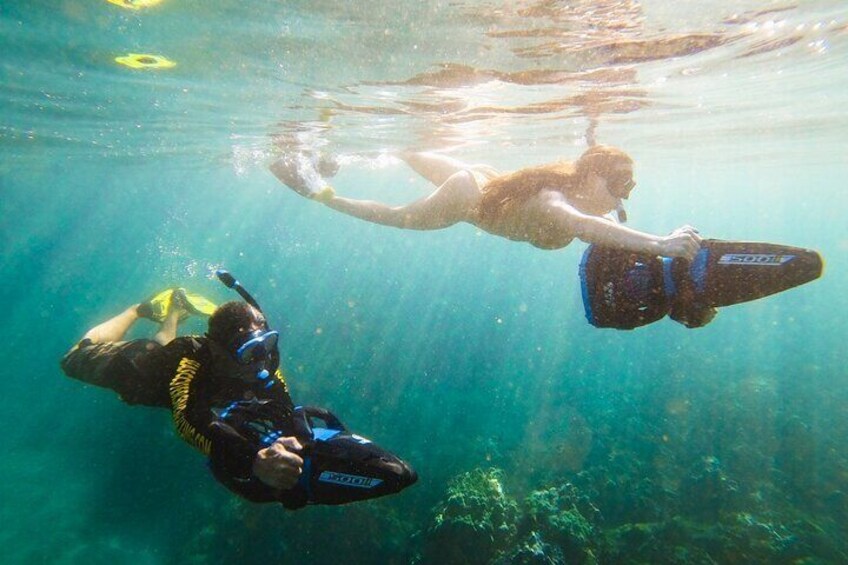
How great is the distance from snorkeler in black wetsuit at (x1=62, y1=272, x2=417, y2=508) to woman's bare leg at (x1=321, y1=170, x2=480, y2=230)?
6.87 ft

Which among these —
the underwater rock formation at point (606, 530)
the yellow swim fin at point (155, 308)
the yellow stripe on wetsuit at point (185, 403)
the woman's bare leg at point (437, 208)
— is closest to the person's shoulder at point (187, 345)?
the yellow stripe on wetsuit at point (185, 403)

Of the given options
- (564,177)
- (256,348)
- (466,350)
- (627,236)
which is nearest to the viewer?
(627,236)

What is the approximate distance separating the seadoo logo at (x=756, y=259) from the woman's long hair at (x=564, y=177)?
146 centimetres

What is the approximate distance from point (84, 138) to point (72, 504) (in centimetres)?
1480

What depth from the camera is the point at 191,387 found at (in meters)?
3.81

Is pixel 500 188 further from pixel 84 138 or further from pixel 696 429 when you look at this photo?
pixel 84 138

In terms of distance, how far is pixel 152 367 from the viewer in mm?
4648

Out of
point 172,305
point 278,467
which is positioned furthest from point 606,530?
point 278,467

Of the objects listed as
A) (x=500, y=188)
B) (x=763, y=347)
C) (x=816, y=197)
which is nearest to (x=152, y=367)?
(x=500, y=188)

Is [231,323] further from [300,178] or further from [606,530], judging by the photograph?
[606,530]

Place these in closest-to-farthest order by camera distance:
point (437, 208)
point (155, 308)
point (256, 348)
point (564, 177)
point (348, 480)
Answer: point (348, 480) < point (256, 348) < point (564, 177) < point (437, 208) < point (155, 308)

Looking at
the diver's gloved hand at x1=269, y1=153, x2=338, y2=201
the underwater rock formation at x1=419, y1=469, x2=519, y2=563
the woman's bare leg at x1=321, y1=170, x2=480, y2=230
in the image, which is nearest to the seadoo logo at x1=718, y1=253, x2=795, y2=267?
the woman's bare leg at x1=321, y1=170, x2=480, y2=230

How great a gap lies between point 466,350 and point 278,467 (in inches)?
892

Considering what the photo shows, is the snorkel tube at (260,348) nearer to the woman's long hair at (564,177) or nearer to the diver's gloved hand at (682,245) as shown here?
the woman's long hair at (564,177)
